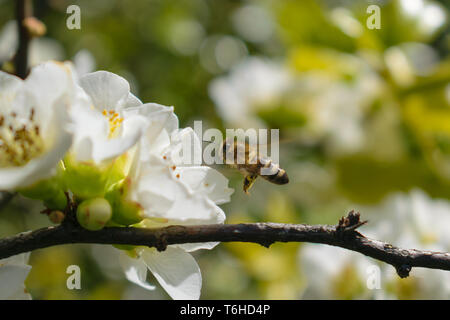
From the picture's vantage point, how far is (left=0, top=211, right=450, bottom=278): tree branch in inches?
31.9

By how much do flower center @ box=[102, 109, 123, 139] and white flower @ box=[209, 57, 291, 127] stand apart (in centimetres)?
128

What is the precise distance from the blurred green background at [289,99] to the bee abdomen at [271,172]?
9 cm

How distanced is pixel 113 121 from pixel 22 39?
1.84 ft

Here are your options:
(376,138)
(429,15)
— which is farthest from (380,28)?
(376,138)

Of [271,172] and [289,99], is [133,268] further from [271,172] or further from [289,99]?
[289,99]

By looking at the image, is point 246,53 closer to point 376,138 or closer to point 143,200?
point 376,138

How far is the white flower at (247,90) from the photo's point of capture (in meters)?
2.25

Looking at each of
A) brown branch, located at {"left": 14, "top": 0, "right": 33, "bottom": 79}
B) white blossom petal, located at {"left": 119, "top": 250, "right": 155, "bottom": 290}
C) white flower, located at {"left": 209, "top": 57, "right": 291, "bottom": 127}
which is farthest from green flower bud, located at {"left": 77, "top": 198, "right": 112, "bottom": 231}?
white flower, located at {"left": 209, "top": 57, "right": 291, "bottom": 127}

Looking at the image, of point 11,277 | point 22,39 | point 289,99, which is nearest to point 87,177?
point 11,277

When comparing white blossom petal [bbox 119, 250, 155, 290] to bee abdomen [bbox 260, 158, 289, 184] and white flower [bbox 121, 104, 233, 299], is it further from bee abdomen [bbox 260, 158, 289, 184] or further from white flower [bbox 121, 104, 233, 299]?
bee abdomen [bbox 260, 158, 289, 184]

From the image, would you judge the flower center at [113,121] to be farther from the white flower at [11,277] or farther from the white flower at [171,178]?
the white flower at [11,277]

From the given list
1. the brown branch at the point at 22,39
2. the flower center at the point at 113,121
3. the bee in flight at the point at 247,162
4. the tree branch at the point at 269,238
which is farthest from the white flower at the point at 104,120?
the brown branch at the point at 22,39

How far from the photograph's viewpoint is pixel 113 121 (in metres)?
0.92

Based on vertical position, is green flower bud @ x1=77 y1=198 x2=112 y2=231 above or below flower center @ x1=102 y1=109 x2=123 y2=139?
below
